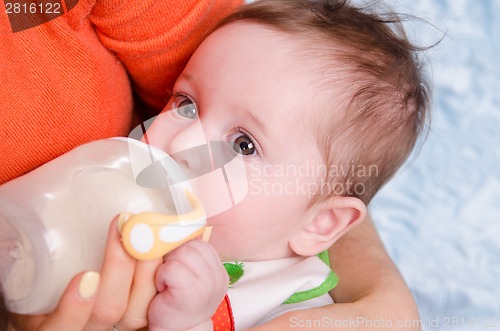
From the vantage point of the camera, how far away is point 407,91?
120 cm

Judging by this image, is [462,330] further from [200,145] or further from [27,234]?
[27,234]

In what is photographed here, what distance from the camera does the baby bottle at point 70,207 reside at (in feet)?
2.40

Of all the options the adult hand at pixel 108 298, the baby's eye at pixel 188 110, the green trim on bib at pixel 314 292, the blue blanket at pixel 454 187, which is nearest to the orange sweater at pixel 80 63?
the baby's eye at pixel 188 110

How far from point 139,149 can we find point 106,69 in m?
0.28

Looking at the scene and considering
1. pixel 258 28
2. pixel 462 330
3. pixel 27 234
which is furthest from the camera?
pixel 462 330

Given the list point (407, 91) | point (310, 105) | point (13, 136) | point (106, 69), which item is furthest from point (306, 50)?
point (13, 136)

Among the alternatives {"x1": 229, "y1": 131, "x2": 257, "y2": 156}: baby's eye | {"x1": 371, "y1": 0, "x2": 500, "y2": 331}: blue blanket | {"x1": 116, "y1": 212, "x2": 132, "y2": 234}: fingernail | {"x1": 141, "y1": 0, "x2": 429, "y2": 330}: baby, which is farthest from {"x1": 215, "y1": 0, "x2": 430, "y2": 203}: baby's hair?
{"x1": 116, "y1": 212, "x2": 132, "y2": 234}: fingernail

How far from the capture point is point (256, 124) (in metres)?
1.05

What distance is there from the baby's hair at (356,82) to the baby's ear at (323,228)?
0.13 feet

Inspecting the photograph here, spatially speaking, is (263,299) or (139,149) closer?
(139,149)

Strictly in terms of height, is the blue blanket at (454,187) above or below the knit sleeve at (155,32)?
below

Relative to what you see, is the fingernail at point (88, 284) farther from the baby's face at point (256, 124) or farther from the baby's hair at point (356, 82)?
the baby's hair at point (356, 82)

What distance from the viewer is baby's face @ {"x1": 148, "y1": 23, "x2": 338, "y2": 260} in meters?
1.05

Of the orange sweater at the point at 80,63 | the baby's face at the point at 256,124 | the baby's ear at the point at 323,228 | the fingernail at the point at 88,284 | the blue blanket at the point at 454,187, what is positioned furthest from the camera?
the blue blanket at the point at 454,187
